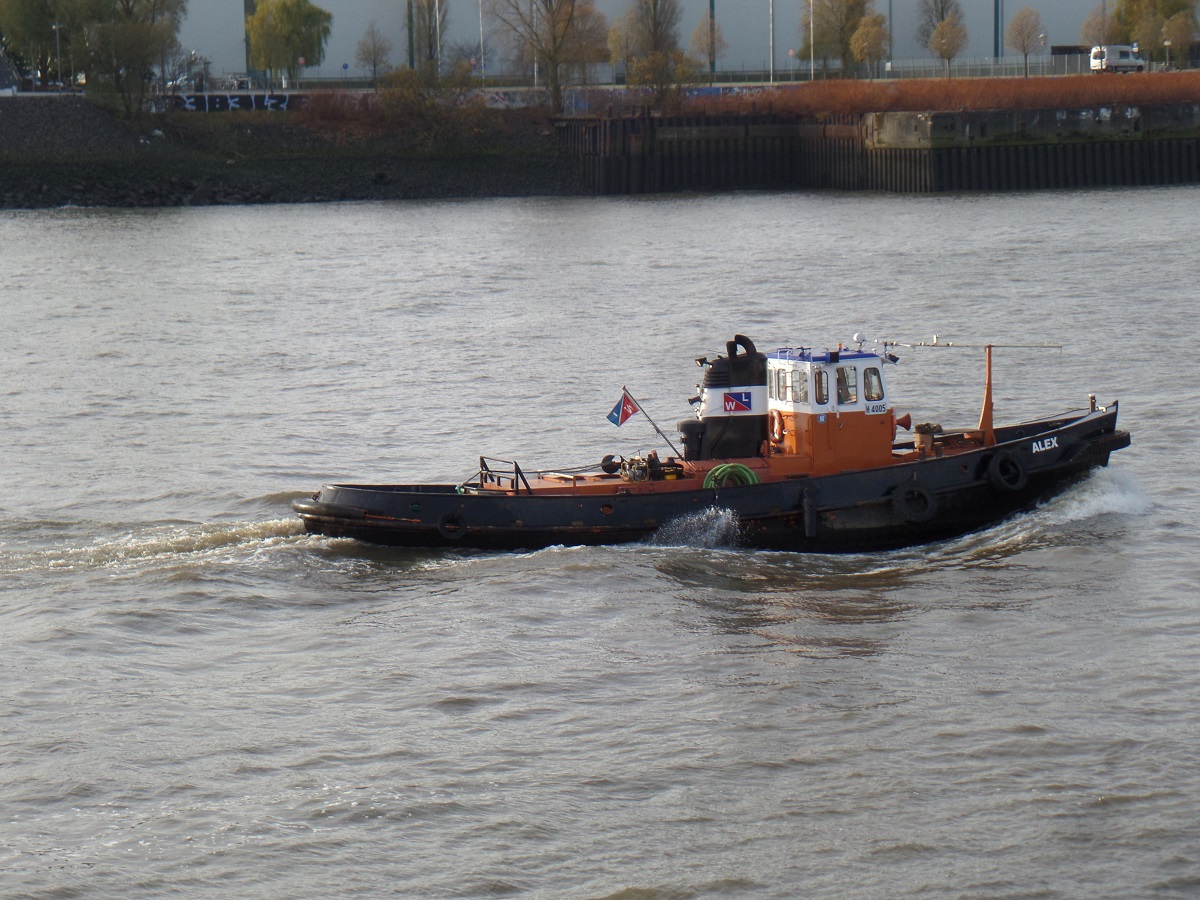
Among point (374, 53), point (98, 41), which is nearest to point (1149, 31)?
point (374, 53)

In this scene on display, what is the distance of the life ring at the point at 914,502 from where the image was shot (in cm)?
1722

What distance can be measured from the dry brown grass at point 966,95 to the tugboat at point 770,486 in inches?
2052

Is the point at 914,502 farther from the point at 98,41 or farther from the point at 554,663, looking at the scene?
the point at 98,41

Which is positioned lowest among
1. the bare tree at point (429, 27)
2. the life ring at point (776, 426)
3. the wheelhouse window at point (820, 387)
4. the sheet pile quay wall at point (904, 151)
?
the life ring at point (776, 426)

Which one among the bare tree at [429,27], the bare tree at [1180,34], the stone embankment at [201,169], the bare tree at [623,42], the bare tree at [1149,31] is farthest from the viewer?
the bare tree at [429,27]

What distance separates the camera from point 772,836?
11.1 m

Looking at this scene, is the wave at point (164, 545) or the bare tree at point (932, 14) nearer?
the wave at point (164, 545)

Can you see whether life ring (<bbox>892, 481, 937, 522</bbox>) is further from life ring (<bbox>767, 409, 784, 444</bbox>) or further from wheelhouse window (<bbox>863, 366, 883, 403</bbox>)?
life ring (<bbox>767, 409, 784, 444</bbox>)

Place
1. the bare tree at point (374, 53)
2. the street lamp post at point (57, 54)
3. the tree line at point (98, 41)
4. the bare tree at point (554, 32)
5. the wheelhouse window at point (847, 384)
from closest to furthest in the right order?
the wheelhouse window at point (847, 384) → the tree line at point (98, 41) → the street lamp post at point (57, 54) → the bare tree at point (554, 32) → the bare tree at point (374, 53)

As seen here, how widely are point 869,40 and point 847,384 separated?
66829mm

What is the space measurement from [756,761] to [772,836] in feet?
3.77

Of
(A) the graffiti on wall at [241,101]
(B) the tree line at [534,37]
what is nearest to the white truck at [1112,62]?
(B) the tree line at [534,37]

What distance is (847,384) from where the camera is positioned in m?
17.4

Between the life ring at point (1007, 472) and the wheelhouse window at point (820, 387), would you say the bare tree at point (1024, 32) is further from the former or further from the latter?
the wheelhouse window at point (820, 387)
